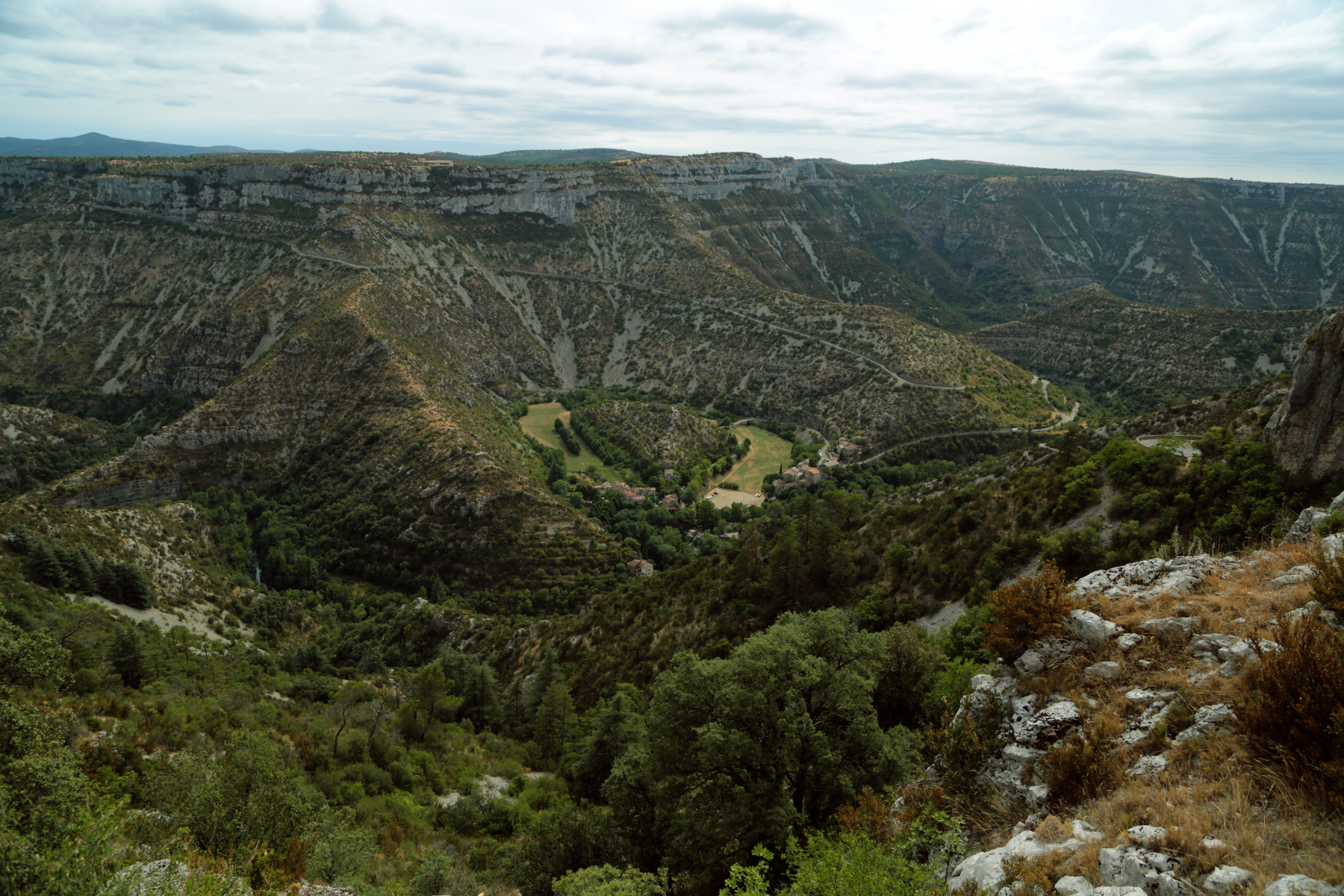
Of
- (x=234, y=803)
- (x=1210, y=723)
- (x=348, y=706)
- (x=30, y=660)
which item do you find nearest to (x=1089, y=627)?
(x=1210, y=723)

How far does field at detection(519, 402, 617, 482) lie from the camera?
104688mm

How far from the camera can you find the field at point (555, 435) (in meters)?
105

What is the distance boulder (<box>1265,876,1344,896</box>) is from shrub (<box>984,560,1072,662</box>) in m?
6.28

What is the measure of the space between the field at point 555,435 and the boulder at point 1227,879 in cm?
9532

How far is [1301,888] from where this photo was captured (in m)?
6.48

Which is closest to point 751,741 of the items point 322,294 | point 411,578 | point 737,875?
point 737,875

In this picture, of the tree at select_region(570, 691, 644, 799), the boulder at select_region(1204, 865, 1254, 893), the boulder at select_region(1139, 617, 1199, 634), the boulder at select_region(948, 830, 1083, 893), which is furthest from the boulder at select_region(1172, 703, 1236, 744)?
the tree at select_region(570, 691, 644, 799)

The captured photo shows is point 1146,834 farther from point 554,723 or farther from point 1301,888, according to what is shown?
point 554,723

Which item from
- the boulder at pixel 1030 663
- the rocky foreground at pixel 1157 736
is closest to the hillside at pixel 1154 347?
the rocky foreground at pixel 1157 736

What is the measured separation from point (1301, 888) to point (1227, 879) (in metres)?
0.64

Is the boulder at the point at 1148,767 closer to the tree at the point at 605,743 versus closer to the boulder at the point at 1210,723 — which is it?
the boulder at the point at 1210,723

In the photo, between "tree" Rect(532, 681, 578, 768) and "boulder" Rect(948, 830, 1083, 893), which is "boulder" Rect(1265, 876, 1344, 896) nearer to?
→ "boulder" Rect(948, 830, 1083, 893)

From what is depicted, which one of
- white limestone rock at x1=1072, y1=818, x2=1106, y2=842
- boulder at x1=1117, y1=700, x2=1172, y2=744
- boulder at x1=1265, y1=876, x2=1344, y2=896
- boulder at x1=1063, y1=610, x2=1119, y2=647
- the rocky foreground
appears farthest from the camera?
boulder at x1=1063, y1=610, x2=1119, y2=647

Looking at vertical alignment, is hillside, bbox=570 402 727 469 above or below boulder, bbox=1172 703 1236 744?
below
